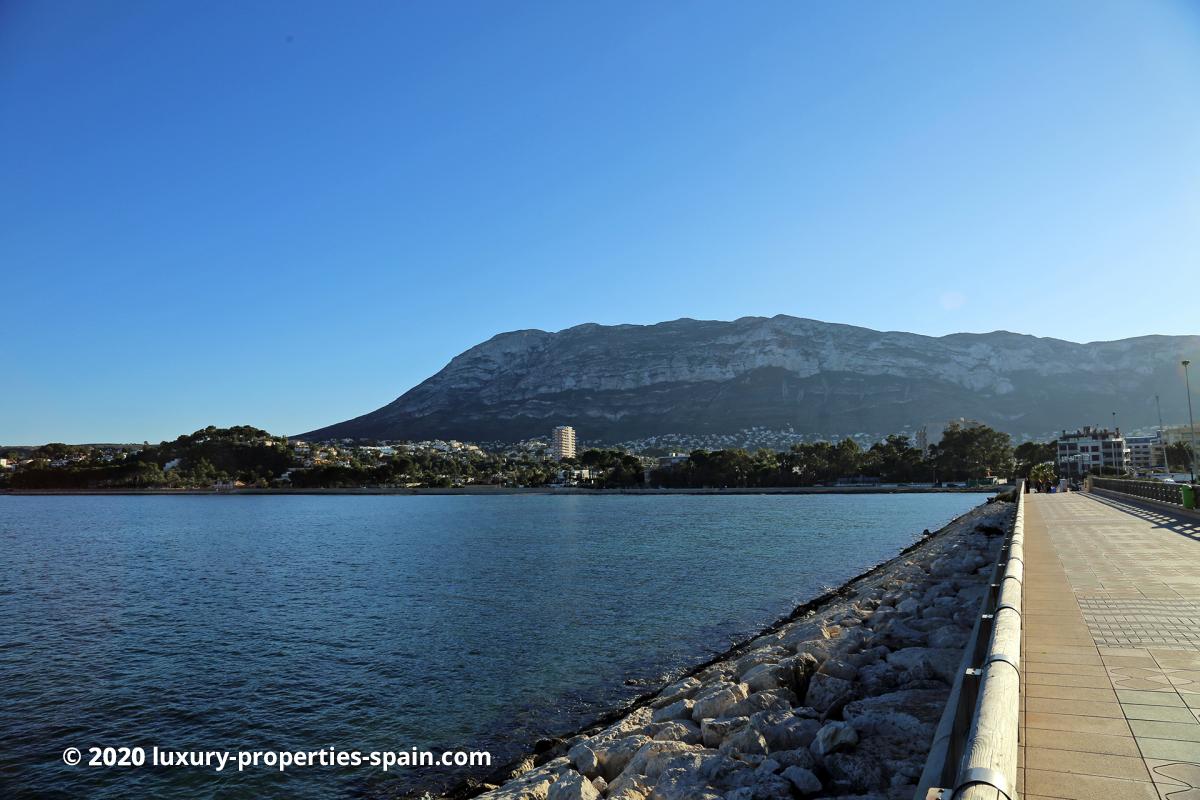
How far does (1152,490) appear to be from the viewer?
3123 centimetres

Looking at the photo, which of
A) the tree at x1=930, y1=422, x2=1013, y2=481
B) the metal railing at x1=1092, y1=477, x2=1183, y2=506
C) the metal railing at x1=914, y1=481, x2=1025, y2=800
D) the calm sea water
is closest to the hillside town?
the tree at x1=930, y1=422, x2=1013, y2=481

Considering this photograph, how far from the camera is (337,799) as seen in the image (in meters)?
10.1

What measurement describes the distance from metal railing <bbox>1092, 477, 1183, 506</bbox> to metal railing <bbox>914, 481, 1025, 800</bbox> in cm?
2663

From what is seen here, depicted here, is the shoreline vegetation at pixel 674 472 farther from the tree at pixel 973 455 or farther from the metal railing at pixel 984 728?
the metal railing at pixel 984 728

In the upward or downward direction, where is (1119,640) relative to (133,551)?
upward

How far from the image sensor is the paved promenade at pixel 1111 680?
460 cm

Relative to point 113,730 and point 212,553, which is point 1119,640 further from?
point 212,553

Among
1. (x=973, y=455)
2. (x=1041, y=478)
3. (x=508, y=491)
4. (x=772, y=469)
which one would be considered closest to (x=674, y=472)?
(x=772, y=469)

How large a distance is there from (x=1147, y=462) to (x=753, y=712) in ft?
690

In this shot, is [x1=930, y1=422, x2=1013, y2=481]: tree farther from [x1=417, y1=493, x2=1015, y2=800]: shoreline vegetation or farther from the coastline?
[x1=417, y1=493, x2=1015, y2=800]: shoreline vegetation

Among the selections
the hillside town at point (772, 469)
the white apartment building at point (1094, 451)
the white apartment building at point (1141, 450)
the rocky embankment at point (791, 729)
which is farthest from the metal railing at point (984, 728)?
the white apartment building at point (1141, 450)

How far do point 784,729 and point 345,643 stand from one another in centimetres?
1428

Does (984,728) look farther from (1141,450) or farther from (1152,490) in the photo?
(1141,450)

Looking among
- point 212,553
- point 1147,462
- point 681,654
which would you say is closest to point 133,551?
point 212,553
